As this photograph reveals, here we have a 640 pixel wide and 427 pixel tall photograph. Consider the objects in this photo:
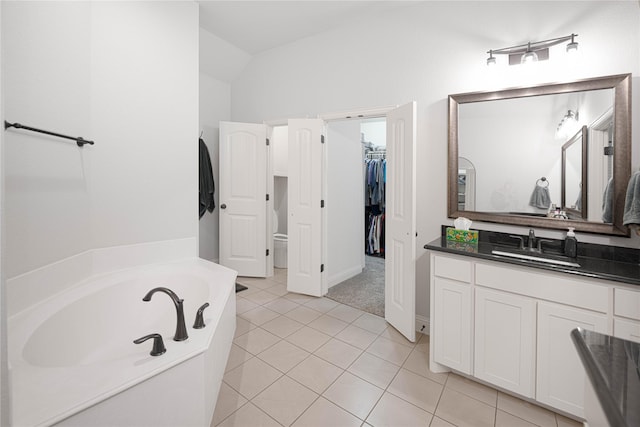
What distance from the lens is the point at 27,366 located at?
3.79ft

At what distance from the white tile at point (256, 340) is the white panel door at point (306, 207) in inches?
38.5

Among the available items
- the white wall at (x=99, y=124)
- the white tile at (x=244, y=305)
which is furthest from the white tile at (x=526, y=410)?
the white wall at (x=99, y=124)

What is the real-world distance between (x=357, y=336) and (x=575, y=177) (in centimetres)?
202

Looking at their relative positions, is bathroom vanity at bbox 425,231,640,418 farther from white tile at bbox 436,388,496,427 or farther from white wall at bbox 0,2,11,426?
white wall at bbox 0,2,11,426

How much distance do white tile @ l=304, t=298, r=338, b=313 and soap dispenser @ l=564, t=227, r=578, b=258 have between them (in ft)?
6.82

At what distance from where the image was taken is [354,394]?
6.04 ft

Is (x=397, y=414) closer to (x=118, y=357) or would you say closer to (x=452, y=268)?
(x=452, y=268)

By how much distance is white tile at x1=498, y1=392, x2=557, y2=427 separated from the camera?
1654 mm

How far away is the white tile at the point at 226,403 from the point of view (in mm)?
1642

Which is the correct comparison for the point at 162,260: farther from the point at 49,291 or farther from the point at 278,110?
the point at 278,110

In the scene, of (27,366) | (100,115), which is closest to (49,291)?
(27,366)

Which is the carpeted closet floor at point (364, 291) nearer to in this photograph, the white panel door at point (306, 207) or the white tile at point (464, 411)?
the white panel door at point (306, 207)

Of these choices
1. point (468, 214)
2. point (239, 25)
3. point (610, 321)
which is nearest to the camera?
point (610, 321)

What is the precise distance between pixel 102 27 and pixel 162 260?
188cm
